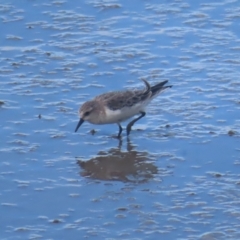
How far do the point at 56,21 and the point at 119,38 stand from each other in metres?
1.05

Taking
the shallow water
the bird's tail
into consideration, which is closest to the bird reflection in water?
the shallow water

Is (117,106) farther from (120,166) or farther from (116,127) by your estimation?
(120,166)

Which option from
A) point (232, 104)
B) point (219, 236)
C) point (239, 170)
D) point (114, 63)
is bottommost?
point (219, 236)

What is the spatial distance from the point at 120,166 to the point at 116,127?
4.16ft

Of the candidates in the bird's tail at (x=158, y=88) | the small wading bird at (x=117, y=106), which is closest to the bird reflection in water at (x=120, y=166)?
the small wading bird at (x=117, y=106)

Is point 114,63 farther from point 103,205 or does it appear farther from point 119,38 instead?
point 103,205

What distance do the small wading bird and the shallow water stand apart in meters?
0.20

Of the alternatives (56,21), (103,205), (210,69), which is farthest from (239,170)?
(56,21)

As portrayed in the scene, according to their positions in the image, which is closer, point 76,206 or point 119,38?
point 76,206

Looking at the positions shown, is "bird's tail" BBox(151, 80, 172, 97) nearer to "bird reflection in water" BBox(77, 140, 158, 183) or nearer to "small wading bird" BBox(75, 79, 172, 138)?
"small wading bird" BBox(75, 79, 172, 138)

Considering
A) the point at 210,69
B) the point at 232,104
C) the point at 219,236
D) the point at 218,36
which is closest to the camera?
the point at 219,236

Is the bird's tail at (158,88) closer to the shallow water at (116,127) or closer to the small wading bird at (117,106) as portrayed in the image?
the small wading bird at (117,106)

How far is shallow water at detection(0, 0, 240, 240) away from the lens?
339 inches

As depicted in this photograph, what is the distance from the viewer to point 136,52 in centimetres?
1235
